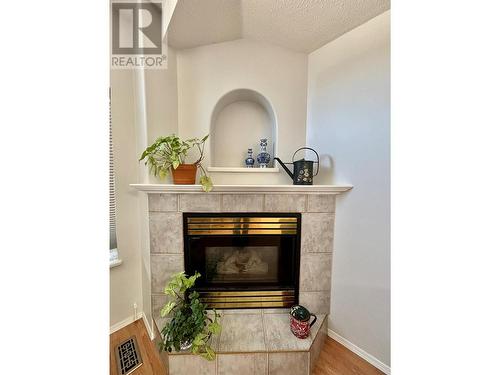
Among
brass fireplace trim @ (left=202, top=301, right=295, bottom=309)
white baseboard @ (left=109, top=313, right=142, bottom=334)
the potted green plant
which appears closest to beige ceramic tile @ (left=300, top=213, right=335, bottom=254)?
brass fireplace trim @ (left=202, top=301, right=295, bottom=309)

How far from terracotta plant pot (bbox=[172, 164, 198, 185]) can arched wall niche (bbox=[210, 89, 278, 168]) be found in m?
0.40

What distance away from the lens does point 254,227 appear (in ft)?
5.00

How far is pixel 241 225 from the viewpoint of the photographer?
4.97 ft

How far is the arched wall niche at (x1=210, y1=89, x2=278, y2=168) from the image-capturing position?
73.7 inches

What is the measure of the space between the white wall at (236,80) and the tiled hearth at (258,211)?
0.30 m

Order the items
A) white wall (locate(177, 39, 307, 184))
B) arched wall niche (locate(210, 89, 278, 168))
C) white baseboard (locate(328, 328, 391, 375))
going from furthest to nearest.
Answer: arched wall niche (locate(210, 89, 278, 168))
white wall (locate(177, 39, 307, 184))
white baseboard (locate(328, 328, 391, 375))

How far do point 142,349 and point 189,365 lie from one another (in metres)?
0.50

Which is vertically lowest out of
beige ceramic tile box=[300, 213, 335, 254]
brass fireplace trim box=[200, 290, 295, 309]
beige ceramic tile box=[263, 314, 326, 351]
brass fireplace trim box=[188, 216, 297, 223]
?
beige ceramic tile box=[263, 314, 326, 351]

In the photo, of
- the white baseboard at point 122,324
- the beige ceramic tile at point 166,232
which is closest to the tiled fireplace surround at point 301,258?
the beige ceramic tile at point 166,232

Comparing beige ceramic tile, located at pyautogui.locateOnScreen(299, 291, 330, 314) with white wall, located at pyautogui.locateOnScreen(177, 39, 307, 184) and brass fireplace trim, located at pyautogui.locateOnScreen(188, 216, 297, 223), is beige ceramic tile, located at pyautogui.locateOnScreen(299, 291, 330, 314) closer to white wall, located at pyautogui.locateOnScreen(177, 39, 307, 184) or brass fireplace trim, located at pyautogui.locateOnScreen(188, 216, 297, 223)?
brass fireplace trim, located at pyautogui.locateOnScreen(188, 216, 297, 223)

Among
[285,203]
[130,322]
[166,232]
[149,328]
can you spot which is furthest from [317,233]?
[130,322]

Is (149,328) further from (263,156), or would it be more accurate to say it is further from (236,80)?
(236,80)

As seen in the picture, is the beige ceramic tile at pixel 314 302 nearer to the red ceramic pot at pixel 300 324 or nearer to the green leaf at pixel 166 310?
the red ceramic pot at pixel 300 324
